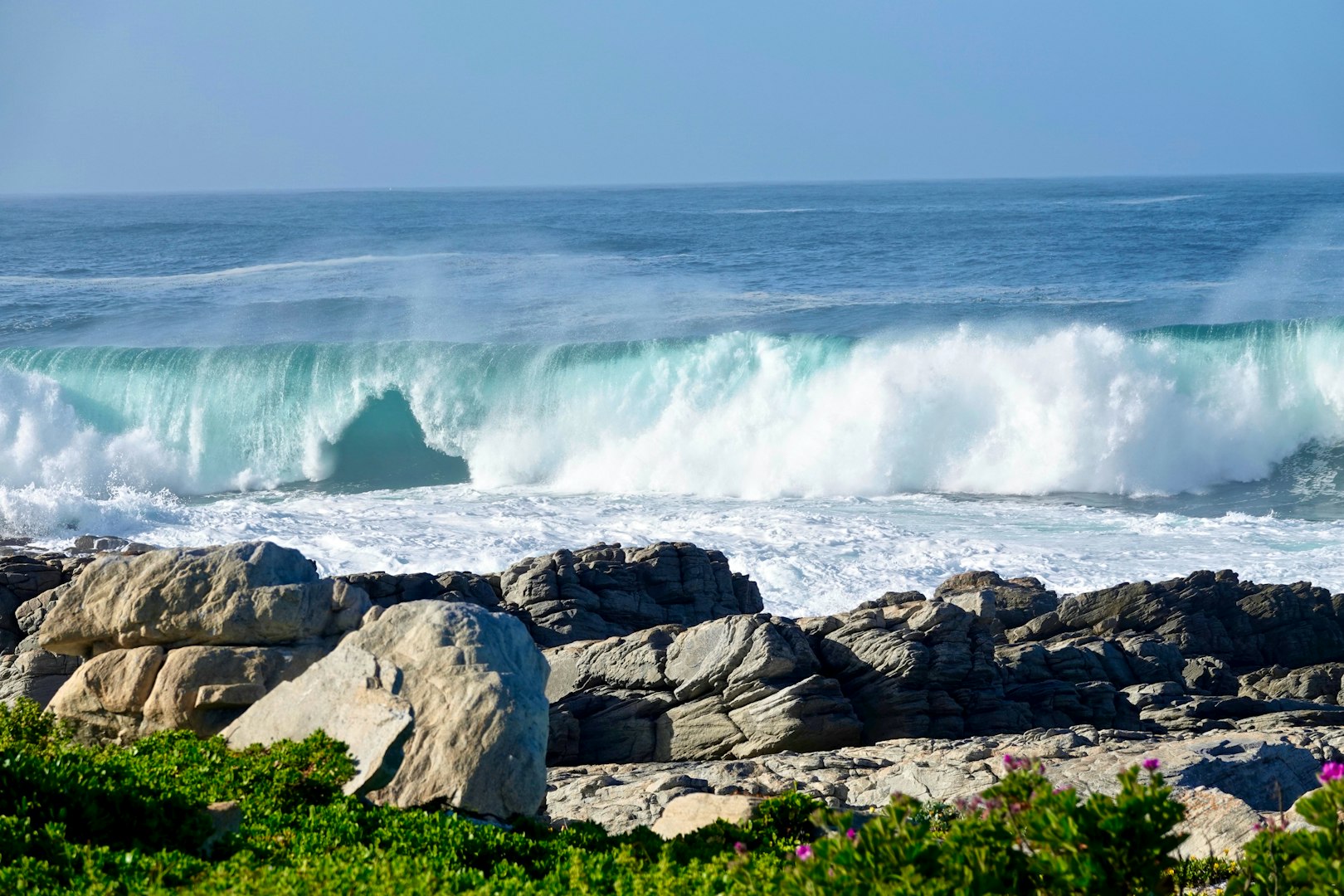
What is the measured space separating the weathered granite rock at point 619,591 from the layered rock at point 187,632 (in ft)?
16.0

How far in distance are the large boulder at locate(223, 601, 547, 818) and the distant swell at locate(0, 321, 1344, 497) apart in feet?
62.5

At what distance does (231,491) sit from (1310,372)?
27.1m

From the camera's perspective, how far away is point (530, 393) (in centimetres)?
3331

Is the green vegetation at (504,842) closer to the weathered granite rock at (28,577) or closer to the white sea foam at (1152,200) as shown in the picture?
the weathered granite rock at (28,577)

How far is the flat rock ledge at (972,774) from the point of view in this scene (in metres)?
8.84

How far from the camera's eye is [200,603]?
10047 millimetres

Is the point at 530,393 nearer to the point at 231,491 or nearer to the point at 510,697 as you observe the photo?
the point at 231,491

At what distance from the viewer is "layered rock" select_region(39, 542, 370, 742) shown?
975cm

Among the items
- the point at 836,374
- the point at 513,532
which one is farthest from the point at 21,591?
the point at 836,374

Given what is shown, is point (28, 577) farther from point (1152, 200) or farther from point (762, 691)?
point (1152, 200)

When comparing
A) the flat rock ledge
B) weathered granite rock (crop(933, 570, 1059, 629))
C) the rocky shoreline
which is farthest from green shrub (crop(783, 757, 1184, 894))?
weathered granite rock (crop(933, 570, 1059, 629))

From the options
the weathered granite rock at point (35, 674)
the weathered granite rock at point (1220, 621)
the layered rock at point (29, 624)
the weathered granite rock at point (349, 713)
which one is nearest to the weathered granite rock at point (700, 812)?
the weathered granite rock at point (349, 713)

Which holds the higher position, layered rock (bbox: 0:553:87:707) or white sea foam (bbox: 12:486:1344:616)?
layered rock (bbox: 0:553:87:707)

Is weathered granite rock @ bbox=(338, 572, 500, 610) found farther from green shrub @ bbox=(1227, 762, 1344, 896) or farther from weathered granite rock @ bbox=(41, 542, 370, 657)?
green shrub @ bbox=(1227, 762, 1344, 896)
